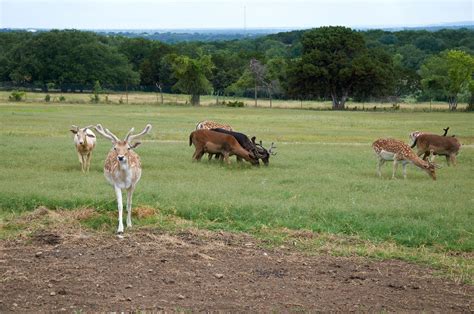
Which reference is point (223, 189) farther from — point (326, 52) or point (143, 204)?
point (326, 52)

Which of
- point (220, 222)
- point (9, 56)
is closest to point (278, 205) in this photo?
point (220, 222)

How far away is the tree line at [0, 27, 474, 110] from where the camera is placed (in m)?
68.6

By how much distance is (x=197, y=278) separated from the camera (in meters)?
10.2

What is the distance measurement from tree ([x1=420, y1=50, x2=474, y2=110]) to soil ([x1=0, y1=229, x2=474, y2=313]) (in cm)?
5898

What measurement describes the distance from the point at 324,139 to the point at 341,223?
65.6 ft

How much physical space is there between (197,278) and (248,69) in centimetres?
7225

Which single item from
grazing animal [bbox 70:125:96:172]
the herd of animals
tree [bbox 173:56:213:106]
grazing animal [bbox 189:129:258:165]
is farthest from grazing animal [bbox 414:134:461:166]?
tree [bbox 173:56:213:106]

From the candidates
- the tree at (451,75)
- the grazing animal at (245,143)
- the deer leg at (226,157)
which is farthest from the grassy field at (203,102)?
the deer leg at (226,157)

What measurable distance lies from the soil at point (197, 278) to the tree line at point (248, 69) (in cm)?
5681

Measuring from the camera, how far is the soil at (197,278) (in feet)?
30.1

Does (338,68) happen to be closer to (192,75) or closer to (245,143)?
(192,75)

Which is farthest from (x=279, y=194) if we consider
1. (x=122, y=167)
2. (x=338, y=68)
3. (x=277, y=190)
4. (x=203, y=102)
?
(x=203, y=102)

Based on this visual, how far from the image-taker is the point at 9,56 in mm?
88438

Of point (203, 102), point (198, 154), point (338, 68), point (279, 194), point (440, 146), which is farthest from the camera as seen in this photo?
point (203, 102)
